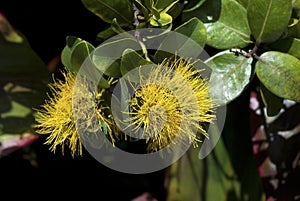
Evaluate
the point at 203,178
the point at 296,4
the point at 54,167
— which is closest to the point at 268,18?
the point at 296,4

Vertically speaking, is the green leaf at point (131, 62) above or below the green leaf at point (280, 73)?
above

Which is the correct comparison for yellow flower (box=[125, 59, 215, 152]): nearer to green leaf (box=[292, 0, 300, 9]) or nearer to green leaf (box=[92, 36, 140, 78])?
green leaf (box=[92, 36, 140, 78])

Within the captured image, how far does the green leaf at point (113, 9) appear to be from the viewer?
75cm

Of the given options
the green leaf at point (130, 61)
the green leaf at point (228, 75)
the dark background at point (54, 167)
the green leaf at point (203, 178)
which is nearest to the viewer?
the green leaf at point (130, 61)

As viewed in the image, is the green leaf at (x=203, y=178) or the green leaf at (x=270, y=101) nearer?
the green leaf at (x=270, y=101)

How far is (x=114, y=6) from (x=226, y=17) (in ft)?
0.58

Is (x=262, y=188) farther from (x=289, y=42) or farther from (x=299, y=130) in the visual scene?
(x=289, y=42)

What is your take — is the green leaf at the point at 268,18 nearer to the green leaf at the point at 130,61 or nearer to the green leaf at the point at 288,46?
the green leaf at the point at 288,46

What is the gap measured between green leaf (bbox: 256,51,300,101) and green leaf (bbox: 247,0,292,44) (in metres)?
0.03

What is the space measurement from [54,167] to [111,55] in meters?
0.47

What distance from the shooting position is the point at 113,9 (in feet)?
2.48

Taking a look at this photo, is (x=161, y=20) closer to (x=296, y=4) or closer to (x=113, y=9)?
(x=113, y=9)

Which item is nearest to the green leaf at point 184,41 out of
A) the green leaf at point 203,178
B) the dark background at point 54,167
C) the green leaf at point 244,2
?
the green leaf at point 244,2

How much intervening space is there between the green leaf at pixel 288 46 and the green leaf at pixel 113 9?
0.21m
